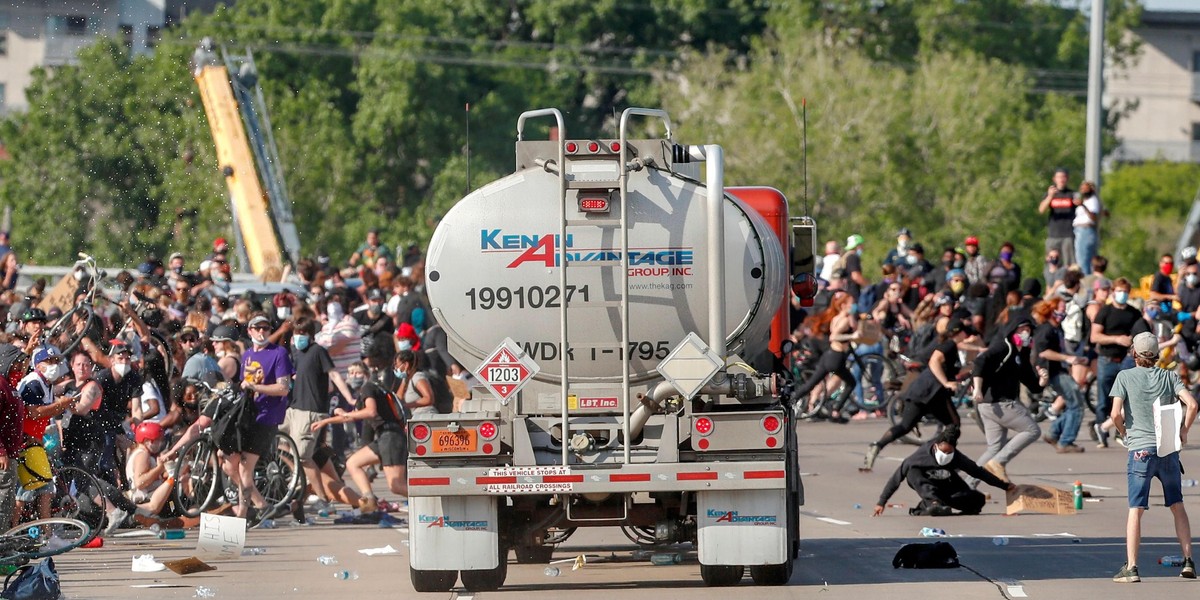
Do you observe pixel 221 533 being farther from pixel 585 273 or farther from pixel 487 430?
pixel 585 273

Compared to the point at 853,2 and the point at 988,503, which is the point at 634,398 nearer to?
the point at 988,503

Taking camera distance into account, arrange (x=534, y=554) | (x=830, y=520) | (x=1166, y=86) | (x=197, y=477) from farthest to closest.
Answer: (x=1166, y=86)
(x=197, y=477)
(x=830, y=520)
(x=534, y=554)

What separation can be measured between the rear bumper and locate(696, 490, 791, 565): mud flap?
191 mm

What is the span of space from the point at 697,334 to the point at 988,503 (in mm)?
7117

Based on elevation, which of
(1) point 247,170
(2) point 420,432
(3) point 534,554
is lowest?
(3) point 534,554

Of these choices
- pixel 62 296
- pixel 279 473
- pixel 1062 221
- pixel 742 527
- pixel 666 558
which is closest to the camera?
pixel 742 527

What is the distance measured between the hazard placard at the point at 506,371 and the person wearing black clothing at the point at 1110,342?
40.8ft

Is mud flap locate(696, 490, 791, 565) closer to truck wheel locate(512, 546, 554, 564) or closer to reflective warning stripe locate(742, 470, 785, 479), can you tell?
reflective warning stripe locate(742, 470, 785, 479)

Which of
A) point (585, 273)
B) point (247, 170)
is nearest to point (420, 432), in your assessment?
point (585, 273)

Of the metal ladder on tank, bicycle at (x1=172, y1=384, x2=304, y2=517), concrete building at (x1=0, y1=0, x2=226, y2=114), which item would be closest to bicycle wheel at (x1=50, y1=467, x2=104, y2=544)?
bicycle at (x1=172, y1=384, x2=304, y2=517)

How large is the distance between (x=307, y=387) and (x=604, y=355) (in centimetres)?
735

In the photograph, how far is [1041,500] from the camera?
56.4ft

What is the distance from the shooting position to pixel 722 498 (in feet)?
40.0

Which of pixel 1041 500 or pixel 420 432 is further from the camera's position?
pixel 1041 500
